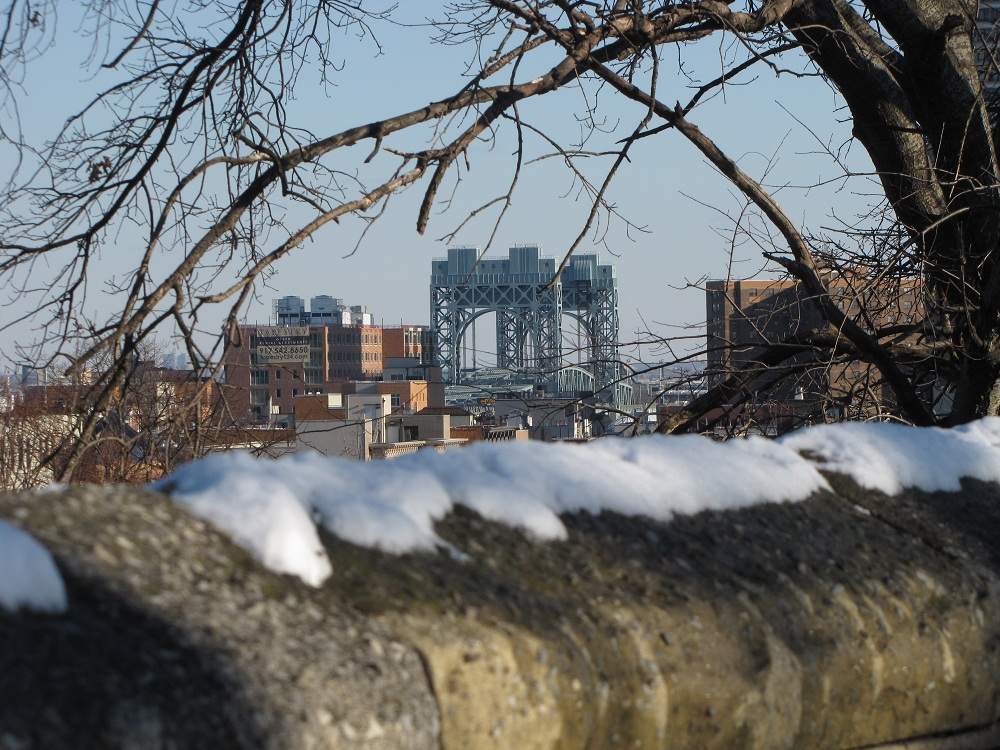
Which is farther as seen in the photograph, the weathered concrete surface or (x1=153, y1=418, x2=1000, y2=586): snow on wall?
(x1=153, y1=418, x2=1000, y2=586): snow on wall

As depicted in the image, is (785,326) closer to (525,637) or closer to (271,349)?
(525,637)

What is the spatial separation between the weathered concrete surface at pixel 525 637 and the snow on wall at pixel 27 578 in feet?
0.07

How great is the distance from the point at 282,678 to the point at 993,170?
4.64m

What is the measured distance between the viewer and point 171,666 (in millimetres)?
1110

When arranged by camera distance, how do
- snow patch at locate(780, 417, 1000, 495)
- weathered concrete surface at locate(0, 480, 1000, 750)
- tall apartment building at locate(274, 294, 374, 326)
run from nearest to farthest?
weathered concrete surface at locate(0, 480, 1000, 750) < snow patch at locate(780, 417, 1000, 495) < tall apartment building at locate(274, 294, 374, 326)

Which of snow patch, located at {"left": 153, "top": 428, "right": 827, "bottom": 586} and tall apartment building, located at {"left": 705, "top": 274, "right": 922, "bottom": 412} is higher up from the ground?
A: tall apartment building, located at {"left": 705, "top": 274, "right": 922, "bottom": 412}

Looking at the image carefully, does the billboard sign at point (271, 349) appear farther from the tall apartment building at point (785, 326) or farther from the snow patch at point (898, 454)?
the snow patch at point (898, 454)

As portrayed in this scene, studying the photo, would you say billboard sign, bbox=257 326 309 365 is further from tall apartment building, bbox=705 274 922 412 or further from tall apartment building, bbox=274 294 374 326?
tall apartment building, bbox=274 294 374 326

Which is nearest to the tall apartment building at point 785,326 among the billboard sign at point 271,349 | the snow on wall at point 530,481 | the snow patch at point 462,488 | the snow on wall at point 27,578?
the billboard sign at point 271,349

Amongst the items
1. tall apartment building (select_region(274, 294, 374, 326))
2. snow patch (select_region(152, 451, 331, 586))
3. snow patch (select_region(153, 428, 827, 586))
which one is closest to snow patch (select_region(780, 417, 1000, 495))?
snow patch (select_region(153, 428, 827, 586))

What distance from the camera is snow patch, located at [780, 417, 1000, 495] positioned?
2.16m

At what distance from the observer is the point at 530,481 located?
69.3 inches

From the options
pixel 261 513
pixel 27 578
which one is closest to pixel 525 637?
pixel 261 513

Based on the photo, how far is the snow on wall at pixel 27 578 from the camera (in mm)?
1120
